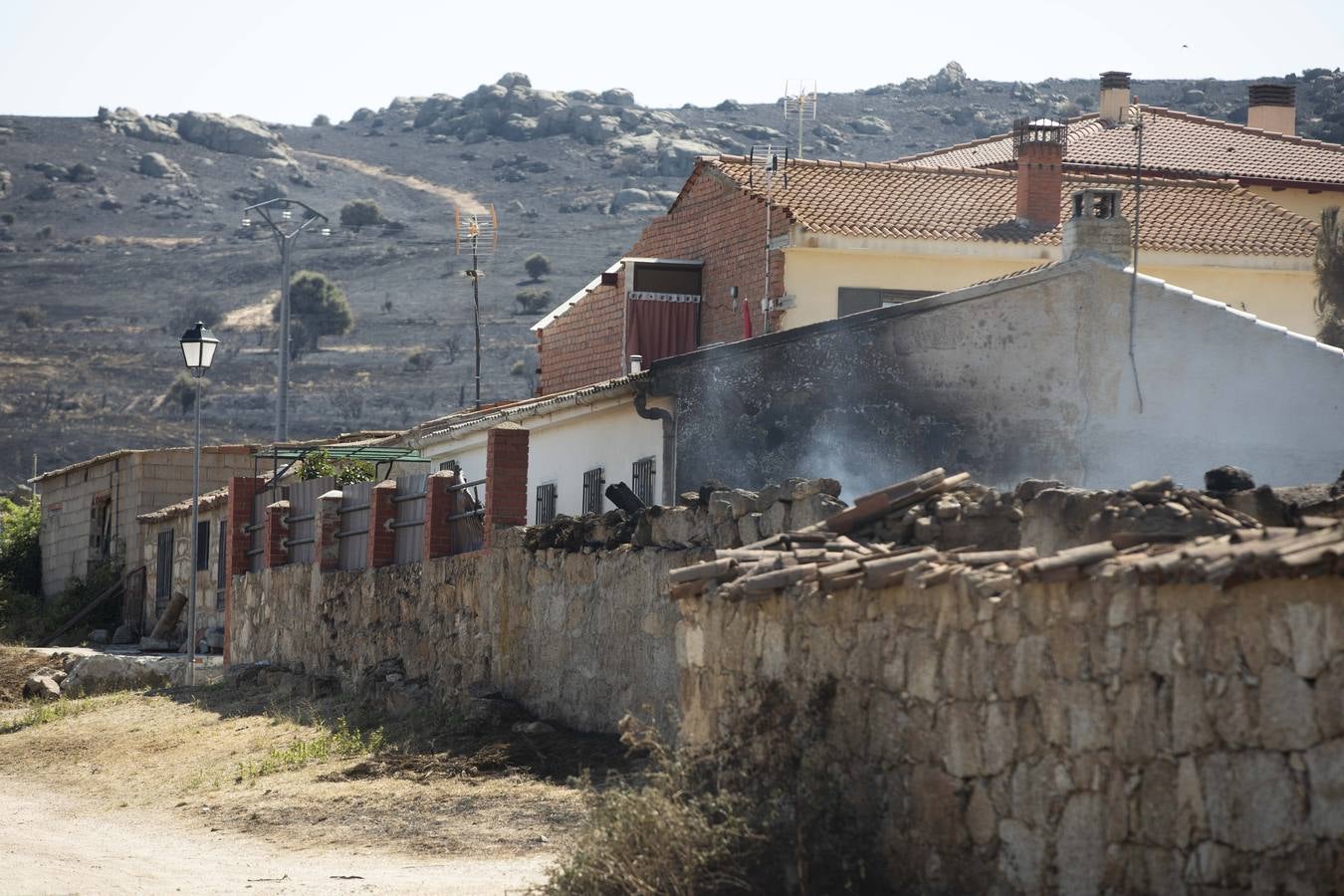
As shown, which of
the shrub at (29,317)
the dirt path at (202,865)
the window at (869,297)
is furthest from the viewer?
the shrub at (29,317)

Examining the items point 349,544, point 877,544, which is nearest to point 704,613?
point 877,544

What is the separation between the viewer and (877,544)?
9.91 m

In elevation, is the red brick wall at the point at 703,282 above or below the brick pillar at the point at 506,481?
above

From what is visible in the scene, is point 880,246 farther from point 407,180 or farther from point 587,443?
point 407,180

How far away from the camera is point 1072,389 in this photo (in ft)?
63.7

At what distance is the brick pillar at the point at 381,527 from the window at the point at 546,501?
419cm

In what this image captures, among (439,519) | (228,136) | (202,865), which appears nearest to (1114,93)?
(439,519)

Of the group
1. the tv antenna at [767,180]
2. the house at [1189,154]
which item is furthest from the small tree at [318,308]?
the tv antenna at [767,180]

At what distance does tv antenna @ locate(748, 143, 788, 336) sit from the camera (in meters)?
28.8

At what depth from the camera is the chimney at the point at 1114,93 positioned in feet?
138

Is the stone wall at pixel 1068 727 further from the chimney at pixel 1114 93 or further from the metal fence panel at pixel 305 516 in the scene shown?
the chimney at pixel 1114 93

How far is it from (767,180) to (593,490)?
8425 millimetres

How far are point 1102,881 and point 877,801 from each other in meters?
1.48

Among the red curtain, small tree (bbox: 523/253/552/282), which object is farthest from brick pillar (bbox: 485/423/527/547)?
small tree (bbox: 523/253/552/282)
